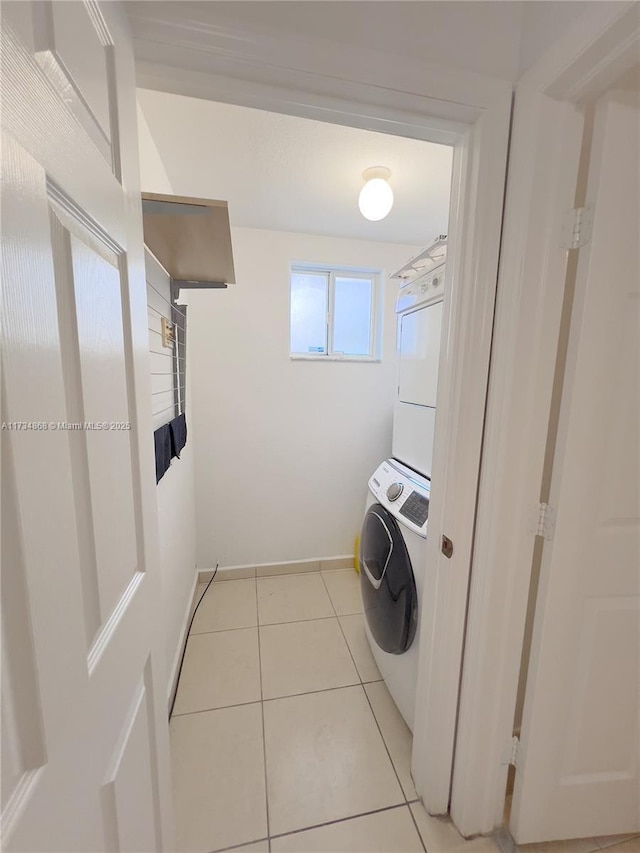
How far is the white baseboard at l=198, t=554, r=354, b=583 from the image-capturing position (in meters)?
2.37

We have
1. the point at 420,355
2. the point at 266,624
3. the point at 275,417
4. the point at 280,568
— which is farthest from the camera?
the point at 280,568

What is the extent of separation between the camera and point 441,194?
5.61ft

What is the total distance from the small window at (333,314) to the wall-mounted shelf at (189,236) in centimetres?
82

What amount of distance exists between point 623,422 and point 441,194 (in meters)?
1.47

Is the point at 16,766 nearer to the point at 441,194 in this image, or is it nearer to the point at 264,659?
the point at 264,659

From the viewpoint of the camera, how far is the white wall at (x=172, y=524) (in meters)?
1.33

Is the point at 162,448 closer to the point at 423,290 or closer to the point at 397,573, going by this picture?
the point at 397,573

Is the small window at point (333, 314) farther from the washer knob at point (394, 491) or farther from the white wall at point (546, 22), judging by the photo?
the white wall at point (546, 22)

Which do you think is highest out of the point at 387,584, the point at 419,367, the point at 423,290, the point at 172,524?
the point at 423,290

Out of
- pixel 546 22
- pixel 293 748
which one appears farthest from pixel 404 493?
pixel 546 22

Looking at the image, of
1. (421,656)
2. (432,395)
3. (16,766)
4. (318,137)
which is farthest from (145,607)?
(318,137)

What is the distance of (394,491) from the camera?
4.71 feet

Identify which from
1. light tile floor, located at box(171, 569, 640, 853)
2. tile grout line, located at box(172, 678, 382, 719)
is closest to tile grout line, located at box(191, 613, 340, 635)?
light tile floor, located at box(171, 569, 640, 853)

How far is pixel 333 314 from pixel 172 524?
1709 mm
